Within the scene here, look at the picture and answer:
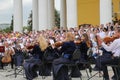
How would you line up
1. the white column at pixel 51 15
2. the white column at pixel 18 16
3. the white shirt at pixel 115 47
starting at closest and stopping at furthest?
the white shirt at pixel 115 47
the white column at pixel 18 16
the white column at pixel 51 15

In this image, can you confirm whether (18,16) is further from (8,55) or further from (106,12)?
(8,55)

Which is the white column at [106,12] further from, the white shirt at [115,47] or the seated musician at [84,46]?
the white shirt at [115,47]

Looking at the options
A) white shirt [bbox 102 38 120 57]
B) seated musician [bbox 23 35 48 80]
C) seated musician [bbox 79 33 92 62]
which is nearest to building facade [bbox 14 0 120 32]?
seated musician [bbox 79 33 92 62]

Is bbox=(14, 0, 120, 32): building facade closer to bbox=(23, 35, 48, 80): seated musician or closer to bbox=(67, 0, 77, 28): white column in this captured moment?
bbox=(67, 0, 77, 28): white column

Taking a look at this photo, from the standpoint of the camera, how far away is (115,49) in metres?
11.7

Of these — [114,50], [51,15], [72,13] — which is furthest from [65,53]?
[51,15]

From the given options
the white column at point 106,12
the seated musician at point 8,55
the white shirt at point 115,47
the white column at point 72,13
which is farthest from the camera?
the white column at point 72,13

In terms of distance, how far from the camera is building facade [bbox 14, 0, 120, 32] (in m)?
27.8

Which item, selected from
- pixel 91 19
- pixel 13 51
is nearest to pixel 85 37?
pixel 13 51

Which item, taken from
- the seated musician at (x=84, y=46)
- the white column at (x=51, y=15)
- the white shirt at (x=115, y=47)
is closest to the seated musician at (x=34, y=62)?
the seated musician at (x=84, y=46)

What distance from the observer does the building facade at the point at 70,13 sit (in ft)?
91.4

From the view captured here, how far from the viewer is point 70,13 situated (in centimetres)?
2794

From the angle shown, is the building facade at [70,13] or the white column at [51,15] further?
the white column at [51,15]

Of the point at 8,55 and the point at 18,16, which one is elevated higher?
the point at 18,16
